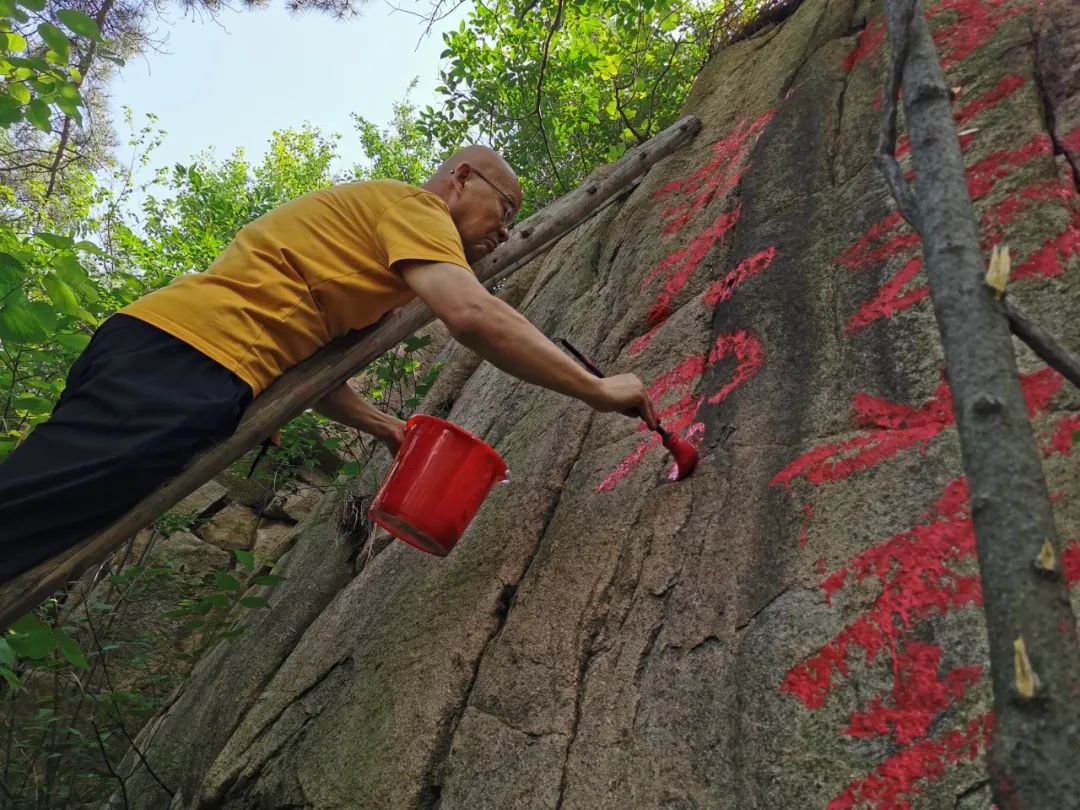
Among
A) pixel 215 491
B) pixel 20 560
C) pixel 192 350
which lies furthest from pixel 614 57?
pixel 20 560

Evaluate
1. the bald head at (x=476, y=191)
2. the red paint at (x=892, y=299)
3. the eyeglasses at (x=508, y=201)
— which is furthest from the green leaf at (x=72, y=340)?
the red paint at (x=892, y=299)

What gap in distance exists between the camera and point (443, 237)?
2.38 m

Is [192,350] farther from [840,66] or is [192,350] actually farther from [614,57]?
[614,57]

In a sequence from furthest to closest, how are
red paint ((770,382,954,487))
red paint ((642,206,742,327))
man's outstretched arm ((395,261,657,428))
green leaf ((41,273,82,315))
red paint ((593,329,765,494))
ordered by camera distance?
red paint ((642,206,742,327)) → green leaf ((41,273,82,315)) → red paint ((593,329,765,494)) → man's outstretched arm ((395,261,657,428)) → red paint ((770,382,954,487))

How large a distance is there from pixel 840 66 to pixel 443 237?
7.59ft

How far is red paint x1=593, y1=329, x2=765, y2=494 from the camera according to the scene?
255 cm

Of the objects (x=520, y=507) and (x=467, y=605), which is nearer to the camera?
(x=467, y=605)

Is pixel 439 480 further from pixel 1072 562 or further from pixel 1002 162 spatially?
pixel 1002 162

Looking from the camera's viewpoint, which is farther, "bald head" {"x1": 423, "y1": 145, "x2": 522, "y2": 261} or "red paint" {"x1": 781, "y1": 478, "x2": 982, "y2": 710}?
"bald head" {"x1": 423, "y1": 145, "x2": 522, "y2": 261}

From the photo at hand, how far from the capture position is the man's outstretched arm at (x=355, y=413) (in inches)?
122

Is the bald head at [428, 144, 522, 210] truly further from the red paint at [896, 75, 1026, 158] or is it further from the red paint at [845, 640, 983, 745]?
the red paint at [845, 640, 983, 745]

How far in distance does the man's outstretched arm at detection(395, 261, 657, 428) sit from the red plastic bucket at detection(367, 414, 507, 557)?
13.9 inches

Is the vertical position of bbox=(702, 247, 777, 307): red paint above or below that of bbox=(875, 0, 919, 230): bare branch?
below

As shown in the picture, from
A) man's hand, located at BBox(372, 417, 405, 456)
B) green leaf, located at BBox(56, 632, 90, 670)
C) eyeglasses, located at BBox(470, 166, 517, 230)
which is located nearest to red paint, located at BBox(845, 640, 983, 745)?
A: eyeglasses, located at BBox(470, 166, 517, 230)
